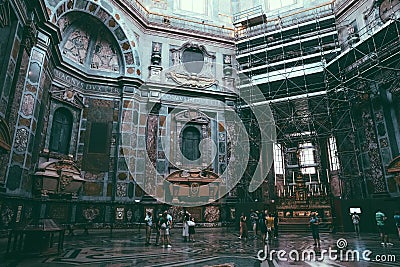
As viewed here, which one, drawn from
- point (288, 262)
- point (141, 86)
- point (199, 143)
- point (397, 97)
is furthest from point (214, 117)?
point (288, 262)

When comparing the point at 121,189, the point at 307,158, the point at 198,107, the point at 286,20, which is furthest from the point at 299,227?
the point at 286,20

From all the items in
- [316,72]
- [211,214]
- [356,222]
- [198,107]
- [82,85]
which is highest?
[316,72]

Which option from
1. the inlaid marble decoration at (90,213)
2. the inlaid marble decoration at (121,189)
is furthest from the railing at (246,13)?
the inlaid marble decoration at (90,213)

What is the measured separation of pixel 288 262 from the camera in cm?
629

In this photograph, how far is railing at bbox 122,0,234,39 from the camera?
18.4m

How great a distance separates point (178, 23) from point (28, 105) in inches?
491

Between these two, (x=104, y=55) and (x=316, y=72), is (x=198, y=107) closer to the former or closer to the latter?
(x=104, y=55)

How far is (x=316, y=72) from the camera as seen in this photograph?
16141 millimetres

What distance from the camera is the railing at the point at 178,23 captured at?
60.4ft

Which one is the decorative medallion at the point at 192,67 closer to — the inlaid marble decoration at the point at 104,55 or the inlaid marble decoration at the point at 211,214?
the inlaid marble decoration at the point at 104,55

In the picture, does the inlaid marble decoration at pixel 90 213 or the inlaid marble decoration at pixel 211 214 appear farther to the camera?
the inlaid marble decoration at pixel 211 214

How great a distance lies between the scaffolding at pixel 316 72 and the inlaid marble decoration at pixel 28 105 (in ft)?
39.6

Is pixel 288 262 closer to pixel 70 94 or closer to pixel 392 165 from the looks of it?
pixel 392 165

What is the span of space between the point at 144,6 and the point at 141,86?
6259mm
